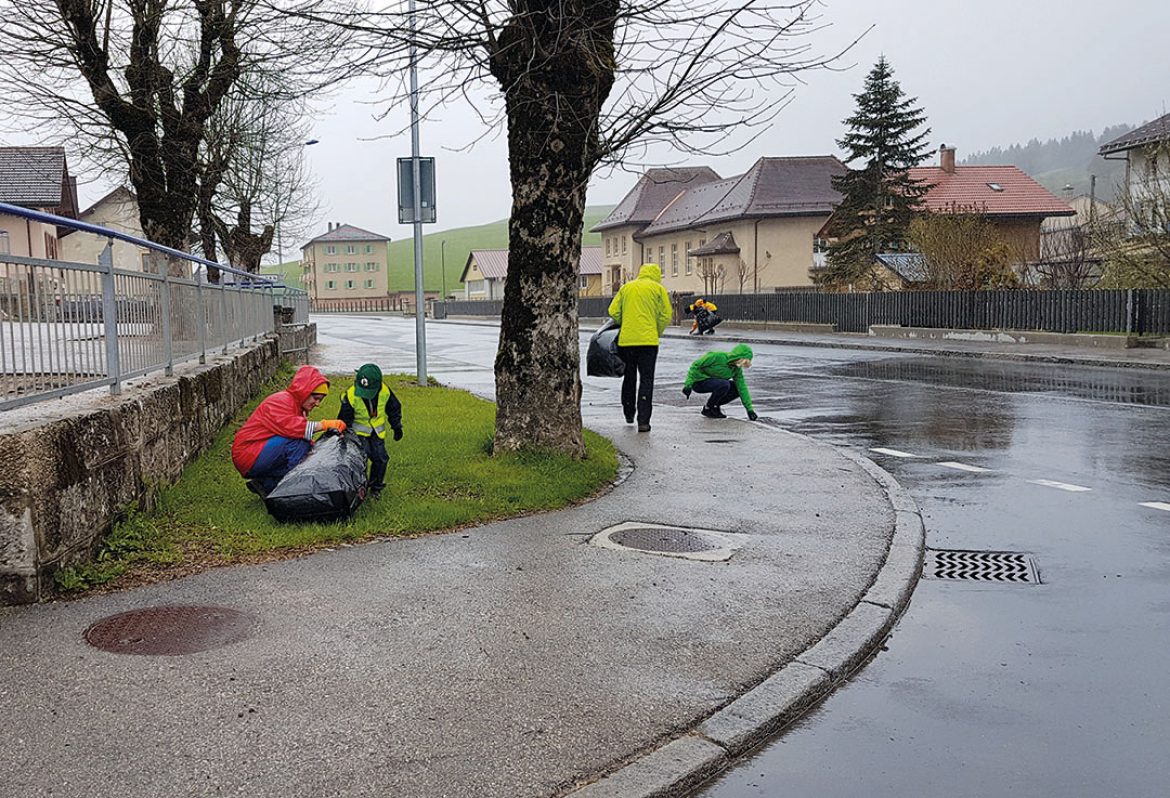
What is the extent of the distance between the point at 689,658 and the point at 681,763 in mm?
1017

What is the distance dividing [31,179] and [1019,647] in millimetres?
55148

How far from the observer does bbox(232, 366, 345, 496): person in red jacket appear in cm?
716

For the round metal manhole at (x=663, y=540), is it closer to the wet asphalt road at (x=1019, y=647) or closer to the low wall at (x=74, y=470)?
the wet asphalt road at (x=1019, y=647)

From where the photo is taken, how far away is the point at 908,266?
130 feet

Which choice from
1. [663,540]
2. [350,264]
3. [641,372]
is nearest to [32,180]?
[641,372]

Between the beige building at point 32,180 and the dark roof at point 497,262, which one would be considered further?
the dark roof at point 497,262

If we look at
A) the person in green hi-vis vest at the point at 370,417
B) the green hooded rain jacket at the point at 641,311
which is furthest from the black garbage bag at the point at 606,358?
the person in green hi-vis vest at the point at 370,417

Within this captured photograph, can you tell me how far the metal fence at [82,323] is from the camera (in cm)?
546

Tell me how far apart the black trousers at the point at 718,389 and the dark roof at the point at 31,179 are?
44747 millimetres

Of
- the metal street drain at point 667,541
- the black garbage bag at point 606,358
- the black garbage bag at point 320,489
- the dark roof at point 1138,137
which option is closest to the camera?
the metal street drain at point 667,541

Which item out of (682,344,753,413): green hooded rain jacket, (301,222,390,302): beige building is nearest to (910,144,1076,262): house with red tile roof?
(682,344,753,413): green hooded rain jacket

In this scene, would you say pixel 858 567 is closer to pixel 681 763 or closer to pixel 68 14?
pixel 681 763

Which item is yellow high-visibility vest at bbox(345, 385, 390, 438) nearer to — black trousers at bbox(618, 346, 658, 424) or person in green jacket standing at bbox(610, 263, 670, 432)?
person in green jacket standing at bbox(610, 263, 670, 432)

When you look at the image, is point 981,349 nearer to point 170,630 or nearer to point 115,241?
point 115,241
